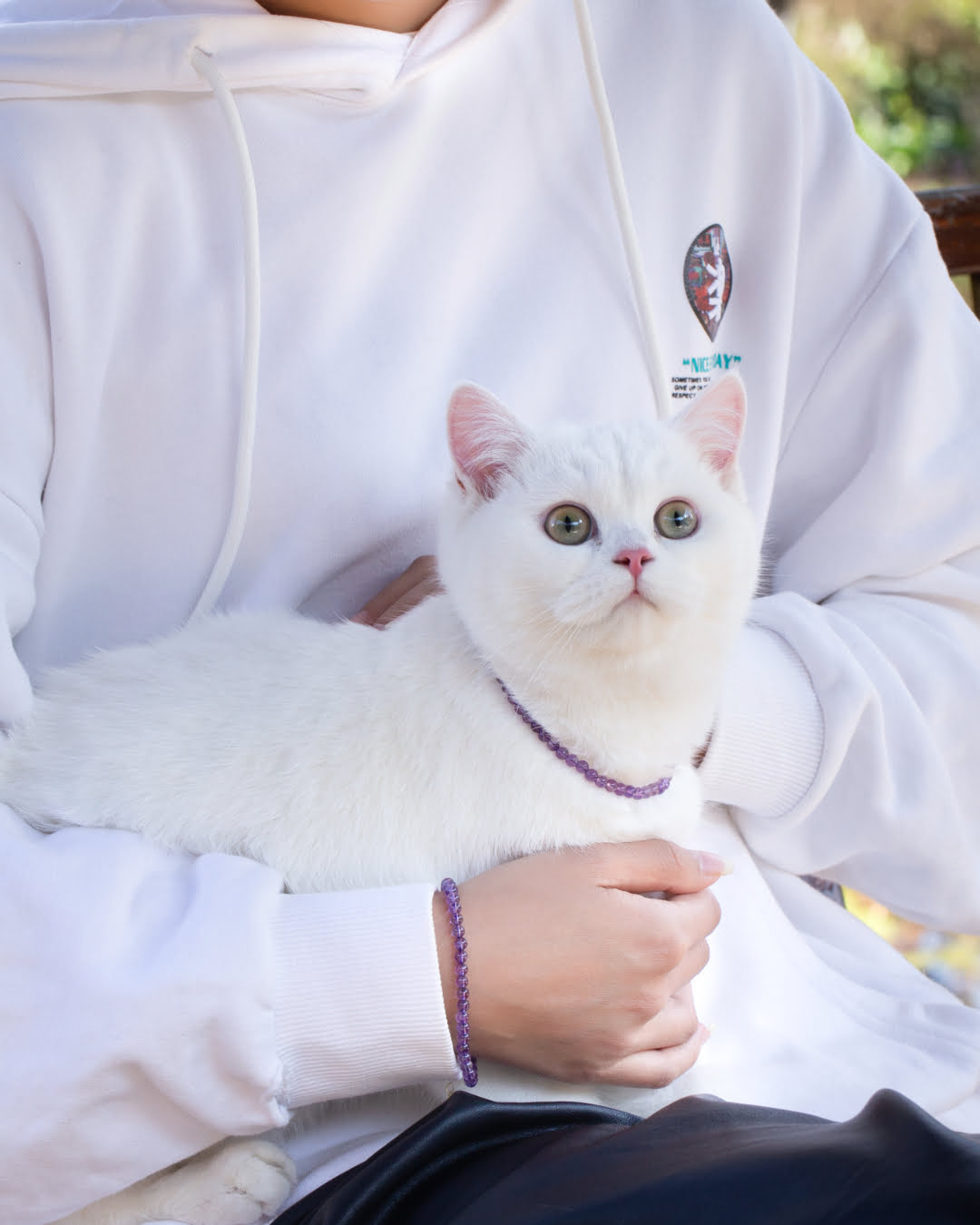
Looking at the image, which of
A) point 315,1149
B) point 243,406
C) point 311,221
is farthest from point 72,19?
point 315,1149

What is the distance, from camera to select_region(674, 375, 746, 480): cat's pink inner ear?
0.92 metres

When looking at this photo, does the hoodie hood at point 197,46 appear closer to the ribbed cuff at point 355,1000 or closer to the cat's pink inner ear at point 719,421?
the cat's pink inner ear at point 719,421

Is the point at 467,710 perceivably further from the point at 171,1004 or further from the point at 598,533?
the point at 171,1004

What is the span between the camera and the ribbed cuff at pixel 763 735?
3.44ft

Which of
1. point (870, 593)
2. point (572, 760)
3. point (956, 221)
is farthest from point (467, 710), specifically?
point (956, 221)

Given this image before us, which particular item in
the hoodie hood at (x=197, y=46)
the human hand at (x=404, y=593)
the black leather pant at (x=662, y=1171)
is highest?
the hoodie hood at (x=197, y=46)

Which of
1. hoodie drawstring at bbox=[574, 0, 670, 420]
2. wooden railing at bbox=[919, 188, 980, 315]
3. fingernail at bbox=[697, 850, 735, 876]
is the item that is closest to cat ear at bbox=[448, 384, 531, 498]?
hoodie drawstring at bbox=[574, 0, 670, 420]

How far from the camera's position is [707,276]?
1.20 m

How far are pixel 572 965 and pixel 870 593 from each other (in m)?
0.60

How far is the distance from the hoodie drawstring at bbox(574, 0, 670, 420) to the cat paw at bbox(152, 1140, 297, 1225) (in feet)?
2.51

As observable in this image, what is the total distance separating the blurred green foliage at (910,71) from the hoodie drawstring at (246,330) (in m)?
5.63

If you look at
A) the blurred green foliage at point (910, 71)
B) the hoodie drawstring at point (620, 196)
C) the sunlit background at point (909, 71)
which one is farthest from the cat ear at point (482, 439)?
the blurred green foliage at point (910, 71)

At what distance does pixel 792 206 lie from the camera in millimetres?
1185

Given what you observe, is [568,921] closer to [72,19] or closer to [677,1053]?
[677,1053]
